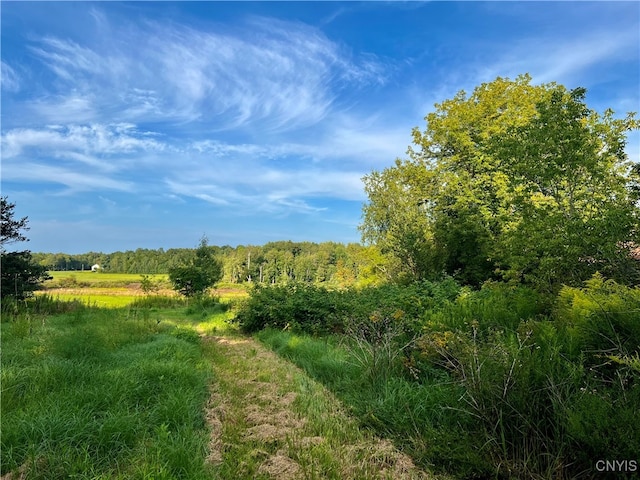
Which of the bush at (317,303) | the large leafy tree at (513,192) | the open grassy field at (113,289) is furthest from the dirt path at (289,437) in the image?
the open grassy field at (113,289)

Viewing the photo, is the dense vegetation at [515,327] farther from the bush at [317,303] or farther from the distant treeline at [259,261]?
the distant treeline at [259,261]

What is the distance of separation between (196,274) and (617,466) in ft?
69.8

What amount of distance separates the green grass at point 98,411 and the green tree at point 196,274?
50.7ft

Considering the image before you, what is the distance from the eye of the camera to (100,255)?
233 feet

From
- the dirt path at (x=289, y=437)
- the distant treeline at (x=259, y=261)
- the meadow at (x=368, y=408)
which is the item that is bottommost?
the dirt path at (x=289, y=437)

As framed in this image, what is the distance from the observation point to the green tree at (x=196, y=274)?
840 inches

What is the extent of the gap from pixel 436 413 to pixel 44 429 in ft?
11.9

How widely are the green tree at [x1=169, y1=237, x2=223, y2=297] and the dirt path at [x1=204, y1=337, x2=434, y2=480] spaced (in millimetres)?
17083

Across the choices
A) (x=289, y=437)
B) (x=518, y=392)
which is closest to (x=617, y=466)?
(x=518, y=392)

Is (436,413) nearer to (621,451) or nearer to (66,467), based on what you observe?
(621,451)

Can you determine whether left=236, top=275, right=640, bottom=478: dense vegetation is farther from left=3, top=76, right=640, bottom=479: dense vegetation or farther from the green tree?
the green tree

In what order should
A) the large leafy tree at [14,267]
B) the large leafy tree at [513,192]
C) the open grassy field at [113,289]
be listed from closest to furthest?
the large leafy tree at [513,192] → the large leafy tree at [14,267] → the open grassy field at [113,289]

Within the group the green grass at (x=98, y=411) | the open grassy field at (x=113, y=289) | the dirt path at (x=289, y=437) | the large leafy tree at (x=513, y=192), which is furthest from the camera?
the open grassy field at (x=113, y=289)

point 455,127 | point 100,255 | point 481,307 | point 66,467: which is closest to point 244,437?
point 66,467
